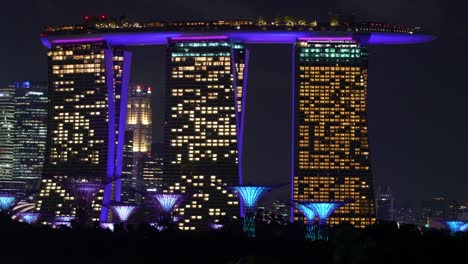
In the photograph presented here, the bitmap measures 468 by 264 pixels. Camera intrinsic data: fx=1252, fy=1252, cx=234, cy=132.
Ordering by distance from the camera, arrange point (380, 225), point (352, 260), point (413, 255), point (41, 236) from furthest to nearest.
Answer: point (41, 236) → point (380, 225) → point (413, 255) → point (352, 260)

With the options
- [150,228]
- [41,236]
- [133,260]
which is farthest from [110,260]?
[150,228]

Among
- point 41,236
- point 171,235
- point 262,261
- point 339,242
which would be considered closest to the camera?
point 262,261

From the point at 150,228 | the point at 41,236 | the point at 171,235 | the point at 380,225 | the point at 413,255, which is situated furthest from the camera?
the point at 150,228

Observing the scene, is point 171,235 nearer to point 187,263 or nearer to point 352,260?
point 187,263

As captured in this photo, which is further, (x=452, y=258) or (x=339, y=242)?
(x=339, y=242)

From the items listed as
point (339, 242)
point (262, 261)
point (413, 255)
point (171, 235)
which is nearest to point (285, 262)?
point (262, 261)

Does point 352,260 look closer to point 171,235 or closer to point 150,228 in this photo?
point 171,235
